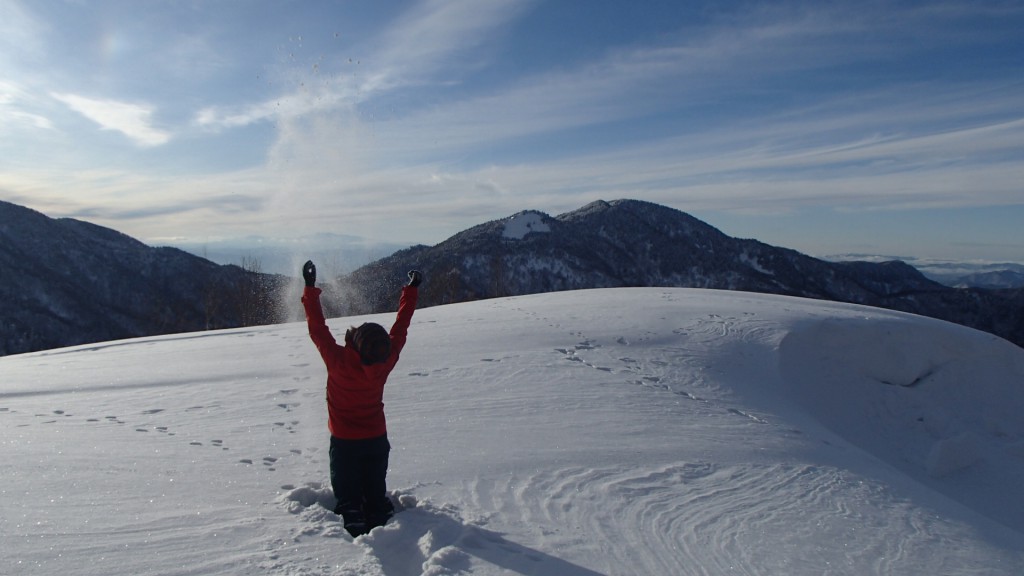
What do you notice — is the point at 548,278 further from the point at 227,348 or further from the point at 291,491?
the point at 291,491

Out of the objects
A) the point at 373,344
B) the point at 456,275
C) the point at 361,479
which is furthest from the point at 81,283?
the point at 373,344

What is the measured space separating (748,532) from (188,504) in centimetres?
389

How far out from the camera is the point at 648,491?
4953 mm

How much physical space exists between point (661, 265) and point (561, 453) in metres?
111

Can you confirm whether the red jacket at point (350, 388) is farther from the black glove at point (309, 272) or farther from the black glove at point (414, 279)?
the black glove at point (414, 279)

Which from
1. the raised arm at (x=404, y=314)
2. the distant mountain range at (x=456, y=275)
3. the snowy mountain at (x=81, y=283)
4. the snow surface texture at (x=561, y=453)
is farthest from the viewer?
the snowy mountain at (x=81, y=283)

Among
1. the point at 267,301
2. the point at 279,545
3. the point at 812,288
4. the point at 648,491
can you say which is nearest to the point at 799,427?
the point at 648,491

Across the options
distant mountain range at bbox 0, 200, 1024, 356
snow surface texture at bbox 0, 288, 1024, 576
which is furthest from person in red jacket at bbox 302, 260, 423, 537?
distant mountain range at bbox 0, 200, 1024, 356

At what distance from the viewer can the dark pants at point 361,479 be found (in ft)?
13.5

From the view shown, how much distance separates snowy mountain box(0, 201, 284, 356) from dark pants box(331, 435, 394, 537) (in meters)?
52.9

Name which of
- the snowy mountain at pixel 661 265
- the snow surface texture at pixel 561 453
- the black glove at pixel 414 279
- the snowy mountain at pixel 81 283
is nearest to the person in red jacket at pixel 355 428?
the snow surface texture at pixel 561 453

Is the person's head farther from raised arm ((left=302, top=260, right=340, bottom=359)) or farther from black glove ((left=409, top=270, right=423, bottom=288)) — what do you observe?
black glove ((left=409, top=270, right=423, bottom=288))

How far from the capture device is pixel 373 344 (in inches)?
151

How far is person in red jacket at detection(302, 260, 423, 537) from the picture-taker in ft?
13.3
